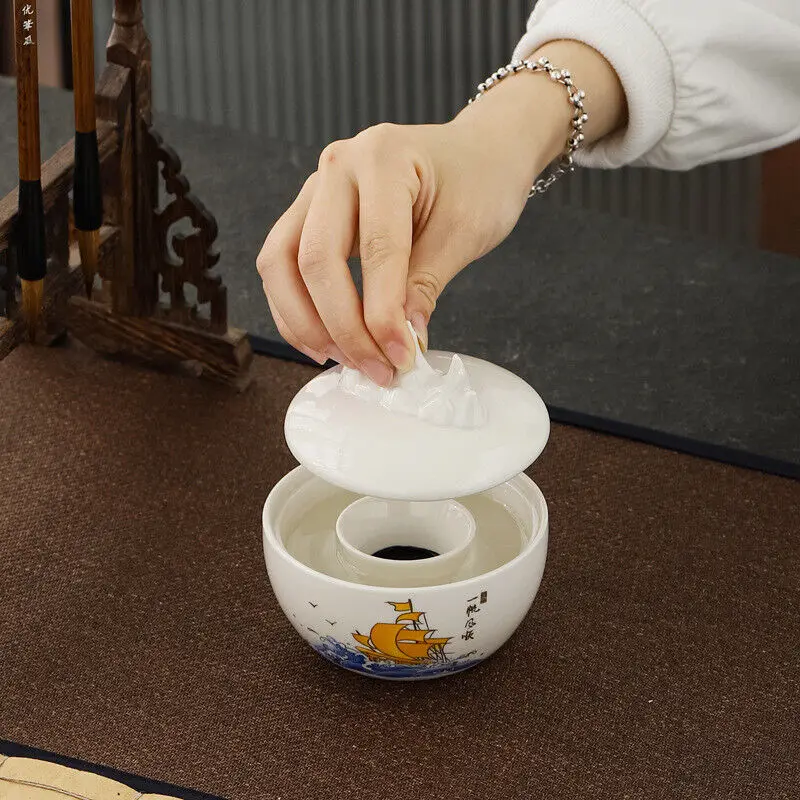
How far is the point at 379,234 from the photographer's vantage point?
1.97 feet

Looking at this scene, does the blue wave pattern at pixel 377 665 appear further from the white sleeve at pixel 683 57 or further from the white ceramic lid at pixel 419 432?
the white sleeve at pixel 683 57

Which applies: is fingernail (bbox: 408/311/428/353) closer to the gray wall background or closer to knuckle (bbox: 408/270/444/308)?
knuckle (bbox: 408/270/444/308)

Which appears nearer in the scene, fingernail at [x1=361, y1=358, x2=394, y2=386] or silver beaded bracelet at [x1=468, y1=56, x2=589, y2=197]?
fingernail at [x1=361, y1=358, x2=394, y2=386]

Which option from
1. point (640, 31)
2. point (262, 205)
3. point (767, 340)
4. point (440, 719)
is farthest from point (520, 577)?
point (262, 205)

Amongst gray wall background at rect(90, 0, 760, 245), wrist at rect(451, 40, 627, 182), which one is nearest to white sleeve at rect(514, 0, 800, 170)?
wrist at rect(451, 40, 627, 182)

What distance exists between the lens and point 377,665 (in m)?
0.64

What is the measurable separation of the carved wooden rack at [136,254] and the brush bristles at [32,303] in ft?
0.09

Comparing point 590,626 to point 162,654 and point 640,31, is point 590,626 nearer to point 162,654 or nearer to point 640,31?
point 162,654

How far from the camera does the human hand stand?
0.60m

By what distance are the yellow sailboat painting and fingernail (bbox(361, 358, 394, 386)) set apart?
0.34 ft

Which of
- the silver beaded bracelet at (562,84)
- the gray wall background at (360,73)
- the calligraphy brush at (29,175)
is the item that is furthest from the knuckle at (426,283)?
the gray wall background at (360,73)

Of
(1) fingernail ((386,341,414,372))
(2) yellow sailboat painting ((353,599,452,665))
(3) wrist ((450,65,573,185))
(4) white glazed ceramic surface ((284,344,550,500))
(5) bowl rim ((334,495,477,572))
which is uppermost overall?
(3) wrist ((450,65,573,185))

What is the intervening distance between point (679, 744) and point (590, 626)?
94mm

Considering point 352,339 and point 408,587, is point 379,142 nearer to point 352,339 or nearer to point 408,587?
point 352,339
